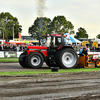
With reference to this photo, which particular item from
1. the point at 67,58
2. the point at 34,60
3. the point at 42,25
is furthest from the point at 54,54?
the point at 42,25

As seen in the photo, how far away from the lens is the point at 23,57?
14812 millimetres

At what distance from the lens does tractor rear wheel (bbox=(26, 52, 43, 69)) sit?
1393 cm

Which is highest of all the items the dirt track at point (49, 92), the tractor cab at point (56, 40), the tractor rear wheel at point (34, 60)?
the tractor cab at point (56, 40)

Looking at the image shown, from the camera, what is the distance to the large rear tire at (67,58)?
13678mm

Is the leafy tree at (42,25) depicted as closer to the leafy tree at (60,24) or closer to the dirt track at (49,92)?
the leafy tree at (60,24)

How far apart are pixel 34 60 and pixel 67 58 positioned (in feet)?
7.08

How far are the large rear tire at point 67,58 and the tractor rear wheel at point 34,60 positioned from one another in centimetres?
124

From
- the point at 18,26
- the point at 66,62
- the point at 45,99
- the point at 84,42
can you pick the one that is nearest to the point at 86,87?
the point at 45,99

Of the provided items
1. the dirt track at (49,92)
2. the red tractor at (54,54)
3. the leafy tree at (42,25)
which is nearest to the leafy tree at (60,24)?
the leafy tree at (42,25)

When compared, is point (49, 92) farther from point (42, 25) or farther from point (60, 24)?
point (60, 24)

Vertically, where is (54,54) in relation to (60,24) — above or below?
below

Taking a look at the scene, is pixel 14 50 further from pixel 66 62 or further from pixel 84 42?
pixel 84 42

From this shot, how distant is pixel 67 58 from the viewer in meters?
14.1

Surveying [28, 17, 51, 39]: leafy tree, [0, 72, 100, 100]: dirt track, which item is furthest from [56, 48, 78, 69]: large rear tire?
[0, 72, 100, 100]: dirt track
